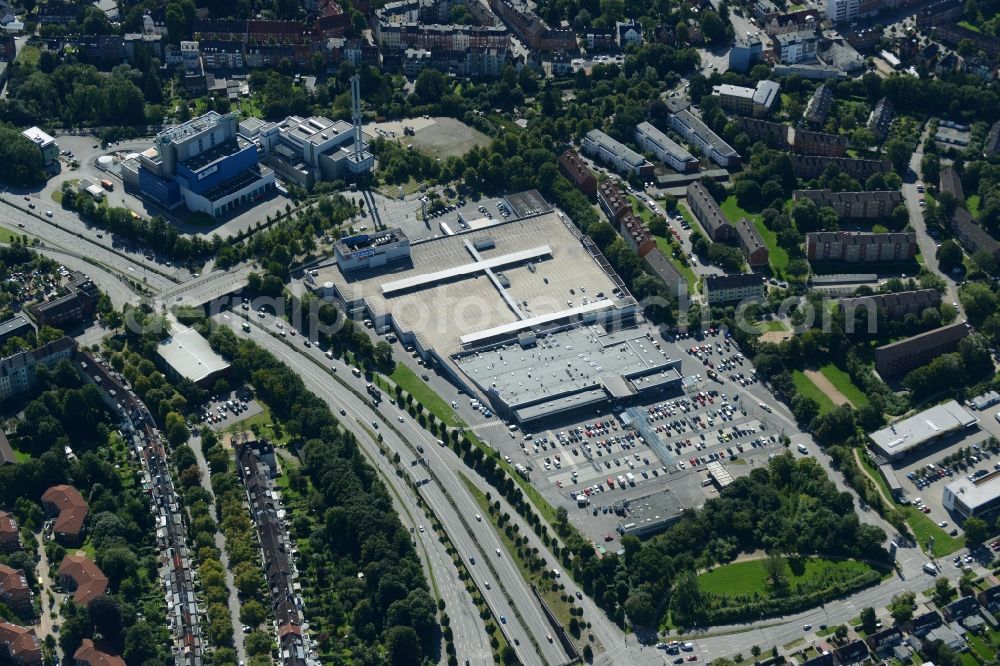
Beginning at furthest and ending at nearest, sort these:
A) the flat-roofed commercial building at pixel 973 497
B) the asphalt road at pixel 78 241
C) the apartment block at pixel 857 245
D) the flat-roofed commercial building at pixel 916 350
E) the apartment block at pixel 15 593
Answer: the apartment block at pixel 857 245, the asphalt road at pixel 78 241, the flat-roofed commercial building at pixel 916 350, the flat-roofed commercial building at pixel 973 497, the apartment block at pixel 15 593

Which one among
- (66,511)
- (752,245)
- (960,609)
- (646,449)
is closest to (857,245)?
(752,245)

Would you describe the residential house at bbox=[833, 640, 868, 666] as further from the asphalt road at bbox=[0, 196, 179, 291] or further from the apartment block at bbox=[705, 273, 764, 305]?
the asphalt road at bbox=[0, 196, 179, 291]

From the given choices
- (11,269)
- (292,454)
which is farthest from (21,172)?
(292,454)

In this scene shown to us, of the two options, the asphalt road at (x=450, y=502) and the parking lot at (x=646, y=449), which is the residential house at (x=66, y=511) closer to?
the asphalt road at (x=450, y=502)

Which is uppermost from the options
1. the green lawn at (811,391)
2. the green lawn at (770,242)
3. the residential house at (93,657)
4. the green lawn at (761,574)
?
the green lawn at (770,242)

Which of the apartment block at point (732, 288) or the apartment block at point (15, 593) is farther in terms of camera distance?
the apartment block at point (732, 288)

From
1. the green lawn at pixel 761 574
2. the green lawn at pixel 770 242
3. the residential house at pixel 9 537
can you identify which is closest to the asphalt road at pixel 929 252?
the green lawn at pixel 770 242

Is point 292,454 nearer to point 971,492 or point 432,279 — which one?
point 432,279

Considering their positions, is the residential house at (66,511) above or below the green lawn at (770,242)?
below
